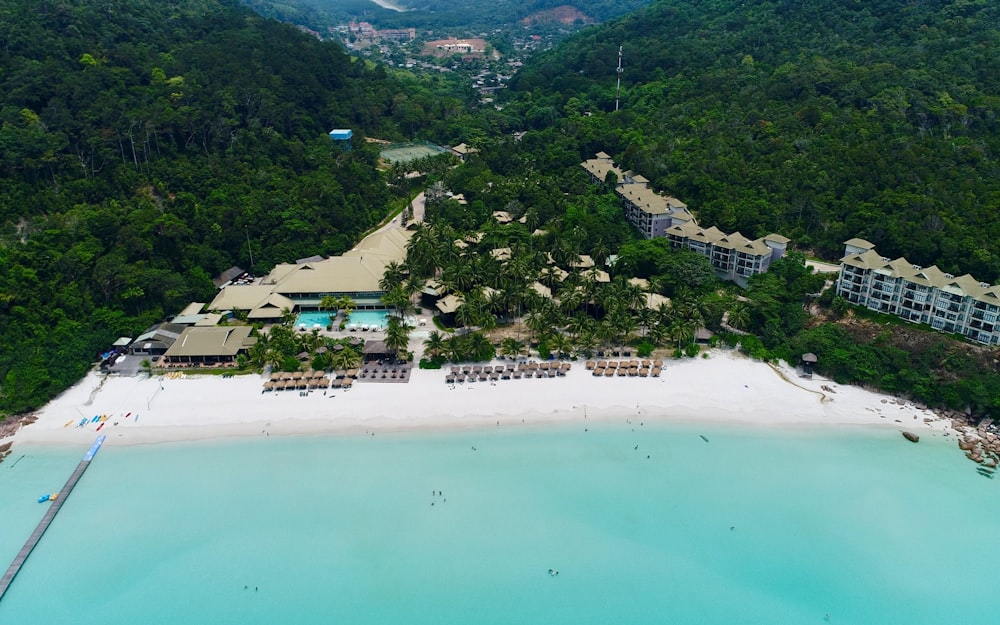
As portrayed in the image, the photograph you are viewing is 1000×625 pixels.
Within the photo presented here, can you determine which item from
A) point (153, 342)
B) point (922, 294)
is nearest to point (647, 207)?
point (922, 294)

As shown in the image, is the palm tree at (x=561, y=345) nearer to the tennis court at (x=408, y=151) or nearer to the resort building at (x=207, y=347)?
the resort building at (x=207, y=347)

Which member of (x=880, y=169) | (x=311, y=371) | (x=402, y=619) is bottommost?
(x=402, y=619)

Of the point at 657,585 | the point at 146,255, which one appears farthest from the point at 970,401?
the point at 146,255

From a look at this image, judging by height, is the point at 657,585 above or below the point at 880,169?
below

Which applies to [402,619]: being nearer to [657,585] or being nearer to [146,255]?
[657,585]

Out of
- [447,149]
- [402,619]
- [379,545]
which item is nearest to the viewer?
[402,619]

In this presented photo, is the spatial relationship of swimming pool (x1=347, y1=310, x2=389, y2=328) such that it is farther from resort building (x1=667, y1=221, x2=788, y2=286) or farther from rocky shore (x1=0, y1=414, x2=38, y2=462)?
resort building (x1=667, y1=221, x2=788, y2=286)

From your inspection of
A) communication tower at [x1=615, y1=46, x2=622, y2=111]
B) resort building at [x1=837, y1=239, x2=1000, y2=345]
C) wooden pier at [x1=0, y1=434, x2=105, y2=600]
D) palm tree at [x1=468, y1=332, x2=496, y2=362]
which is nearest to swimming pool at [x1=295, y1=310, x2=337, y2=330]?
palm tree at [x1=468, y1=332, x2=496, y2=362]
